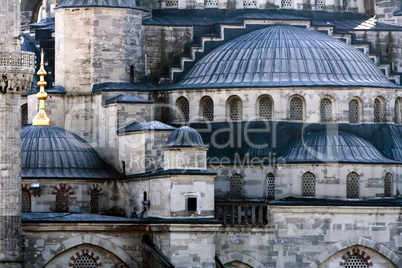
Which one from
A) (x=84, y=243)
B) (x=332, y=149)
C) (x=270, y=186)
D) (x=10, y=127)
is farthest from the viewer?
(x=270, y=186)

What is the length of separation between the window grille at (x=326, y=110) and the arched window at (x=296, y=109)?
41.1 inches

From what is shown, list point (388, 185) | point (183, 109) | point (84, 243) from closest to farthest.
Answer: point (84, 243)
point (388, 185)
point (183, 109)

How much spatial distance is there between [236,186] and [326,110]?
603cm

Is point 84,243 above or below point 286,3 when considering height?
below

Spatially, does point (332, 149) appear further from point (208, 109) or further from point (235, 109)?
point (208, 109)

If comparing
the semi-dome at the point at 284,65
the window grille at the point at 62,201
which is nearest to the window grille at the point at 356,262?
the semi-dome at the point at 284,65

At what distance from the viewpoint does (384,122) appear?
92.1 meters

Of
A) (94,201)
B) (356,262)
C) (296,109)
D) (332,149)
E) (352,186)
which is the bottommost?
(356,262)

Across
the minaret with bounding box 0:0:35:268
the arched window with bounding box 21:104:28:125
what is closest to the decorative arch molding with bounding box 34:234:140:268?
the minaret with bounding box 0:0:35:268

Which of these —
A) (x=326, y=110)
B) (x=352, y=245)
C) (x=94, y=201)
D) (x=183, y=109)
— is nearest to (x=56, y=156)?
(x=94, y=201)

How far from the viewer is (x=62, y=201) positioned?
285 feet

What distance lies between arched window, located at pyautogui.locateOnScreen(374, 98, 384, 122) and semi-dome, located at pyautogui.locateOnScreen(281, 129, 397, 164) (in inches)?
95.4

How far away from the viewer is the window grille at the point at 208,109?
91500mm

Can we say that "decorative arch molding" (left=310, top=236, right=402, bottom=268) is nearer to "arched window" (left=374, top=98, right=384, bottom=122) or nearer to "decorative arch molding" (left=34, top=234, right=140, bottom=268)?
"arched window" (left=374, top=98, right=384, bottom=122)
